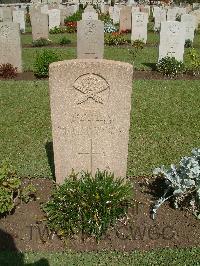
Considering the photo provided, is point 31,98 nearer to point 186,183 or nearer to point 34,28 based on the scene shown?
point 186,183

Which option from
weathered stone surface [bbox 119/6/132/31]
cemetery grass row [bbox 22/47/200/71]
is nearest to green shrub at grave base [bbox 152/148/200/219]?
cemetery grass row [bbox 22/47/200/71]

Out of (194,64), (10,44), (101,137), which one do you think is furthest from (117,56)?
(101,137)

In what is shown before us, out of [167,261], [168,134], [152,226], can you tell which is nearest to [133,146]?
[168,134]

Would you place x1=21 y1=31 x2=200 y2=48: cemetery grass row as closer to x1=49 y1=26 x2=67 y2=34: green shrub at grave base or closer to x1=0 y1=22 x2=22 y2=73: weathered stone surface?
x1=49 y1=26 x2=67 y2=34: green shrub at grave base

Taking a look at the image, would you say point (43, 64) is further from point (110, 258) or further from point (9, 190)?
point (110, 258)

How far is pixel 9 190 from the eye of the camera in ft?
16.8

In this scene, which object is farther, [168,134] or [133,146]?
[168,134]

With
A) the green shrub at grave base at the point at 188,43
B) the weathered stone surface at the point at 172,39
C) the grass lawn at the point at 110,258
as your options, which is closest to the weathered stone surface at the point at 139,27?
the green shrub at grave base at the point at 188,43

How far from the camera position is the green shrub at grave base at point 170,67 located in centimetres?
1282

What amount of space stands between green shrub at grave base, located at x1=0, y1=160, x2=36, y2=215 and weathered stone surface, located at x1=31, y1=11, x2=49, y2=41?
15.0m

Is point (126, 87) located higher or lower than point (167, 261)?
higher

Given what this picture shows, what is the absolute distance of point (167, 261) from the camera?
452 centimetres

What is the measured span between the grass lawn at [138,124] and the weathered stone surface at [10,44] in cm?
145

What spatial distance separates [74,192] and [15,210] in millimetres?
1003
